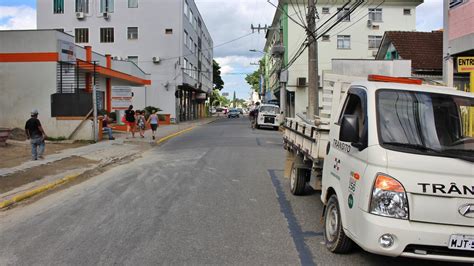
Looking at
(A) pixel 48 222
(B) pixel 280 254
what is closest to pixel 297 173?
(B) pixel 280 254

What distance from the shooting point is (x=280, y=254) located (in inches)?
213

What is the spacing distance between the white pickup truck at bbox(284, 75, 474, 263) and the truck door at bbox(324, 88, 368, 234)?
0.01 m

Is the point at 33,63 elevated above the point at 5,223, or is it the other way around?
the point at 33,63

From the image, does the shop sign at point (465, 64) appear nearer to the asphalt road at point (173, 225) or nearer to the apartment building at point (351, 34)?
the asphalt road at point (173, 225)

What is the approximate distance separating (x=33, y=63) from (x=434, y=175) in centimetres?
2100

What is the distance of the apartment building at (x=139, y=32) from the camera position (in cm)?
4544

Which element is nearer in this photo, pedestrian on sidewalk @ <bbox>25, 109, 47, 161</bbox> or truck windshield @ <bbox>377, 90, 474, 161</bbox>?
truck windshield @ <bbox>377, 90, 474, 161</bbox>

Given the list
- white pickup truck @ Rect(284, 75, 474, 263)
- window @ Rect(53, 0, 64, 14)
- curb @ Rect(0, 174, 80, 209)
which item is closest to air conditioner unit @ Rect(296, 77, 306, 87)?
window @ Rect(53, 0, 64, 14)

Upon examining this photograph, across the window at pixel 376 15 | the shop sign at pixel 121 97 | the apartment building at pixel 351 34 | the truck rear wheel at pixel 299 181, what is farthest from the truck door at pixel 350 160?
the window at pixel 376 15

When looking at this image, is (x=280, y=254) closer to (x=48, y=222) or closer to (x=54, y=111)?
(x=48, y=222)

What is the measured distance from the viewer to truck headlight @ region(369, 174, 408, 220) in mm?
4168

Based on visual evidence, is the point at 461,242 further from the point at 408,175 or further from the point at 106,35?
the point at 106,35

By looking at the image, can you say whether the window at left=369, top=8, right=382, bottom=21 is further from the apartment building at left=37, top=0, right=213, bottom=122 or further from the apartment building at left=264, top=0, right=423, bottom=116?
the apartment building at left=37, top=0, right=213, bottom=122

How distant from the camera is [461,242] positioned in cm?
415
